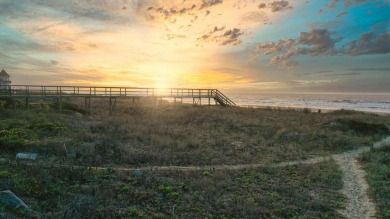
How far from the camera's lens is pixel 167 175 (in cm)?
1340

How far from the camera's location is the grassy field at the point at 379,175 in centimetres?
1088

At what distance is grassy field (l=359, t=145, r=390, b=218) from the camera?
10.9 m

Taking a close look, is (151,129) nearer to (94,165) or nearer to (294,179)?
(94,165)

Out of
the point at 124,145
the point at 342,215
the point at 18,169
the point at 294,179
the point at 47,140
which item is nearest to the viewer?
the point at 342,215

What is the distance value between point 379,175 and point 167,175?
984 centimetres

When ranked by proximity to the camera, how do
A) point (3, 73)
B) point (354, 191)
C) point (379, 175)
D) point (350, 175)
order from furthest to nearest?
1. point (3, 73)
2. point (350, 175)
3. point (379, 175)
4. point (354, 191)

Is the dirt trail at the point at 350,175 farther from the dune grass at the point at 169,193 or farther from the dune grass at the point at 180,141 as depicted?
the dune grass at the point at 180,141

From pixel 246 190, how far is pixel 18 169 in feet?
29.0

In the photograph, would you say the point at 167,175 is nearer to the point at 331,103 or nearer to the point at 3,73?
the point at 3,73

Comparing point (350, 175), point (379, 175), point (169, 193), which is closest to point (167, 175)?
point (169, 193)

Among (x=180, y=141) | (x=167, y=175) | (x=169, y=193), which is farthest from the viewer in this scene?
(x=180, y=141)

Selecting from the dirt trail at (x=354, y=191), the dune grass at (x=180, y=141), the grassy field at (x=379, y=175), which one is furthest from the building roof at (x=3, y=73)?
the grassy field at (x=379, y=175)

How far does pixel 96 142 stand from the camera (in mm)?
17859

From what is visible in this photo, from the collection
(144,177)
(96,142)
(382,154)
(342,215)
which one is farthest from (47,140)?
(382,154)
